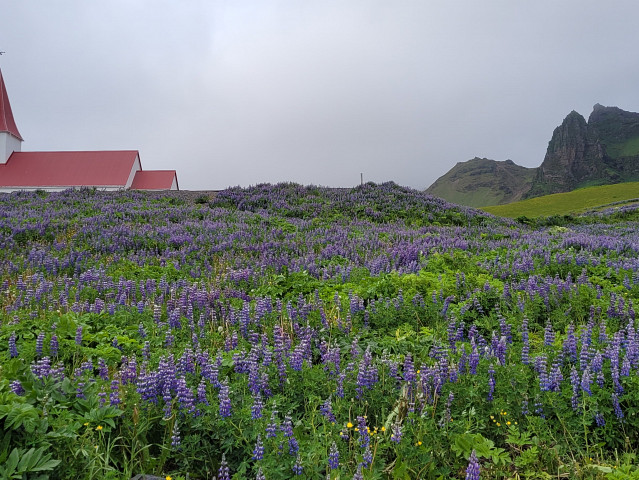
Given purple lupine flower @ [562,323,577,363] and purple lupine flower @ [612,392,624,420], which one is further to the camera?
purple lupine flower @ [562,323,577,363]

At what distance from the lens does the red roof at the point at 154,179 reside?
175 ft

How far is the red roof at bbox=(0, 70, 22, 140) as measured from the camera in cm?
5512

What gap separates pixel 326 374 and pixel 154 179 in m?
55.8

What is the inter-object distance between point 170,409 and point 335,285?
13.5ft

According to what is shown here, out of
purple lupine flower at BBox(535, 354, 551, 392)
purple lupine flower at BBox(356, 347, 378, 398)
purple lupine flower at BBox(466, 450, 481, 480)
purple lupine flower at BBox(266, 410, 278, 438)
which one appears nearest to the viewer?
purple lupine flower at BBox(466, 450, 481, 480)

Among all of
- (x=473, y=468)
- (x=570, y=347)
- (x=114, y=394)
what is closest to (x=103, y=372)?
(x=114, y=394)

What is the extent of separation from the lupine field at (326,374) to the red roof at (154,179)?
47697 mm

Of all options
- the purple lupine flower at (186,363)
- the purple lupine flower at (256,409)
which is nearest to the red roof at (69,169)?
the purple lupine flower at (186,363)

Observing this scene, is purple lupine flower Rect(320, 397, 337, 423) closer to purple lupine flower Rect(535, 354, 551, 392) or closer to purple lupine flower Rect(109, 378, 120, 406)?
purple lupine flower Rect(109, 378, 120, 406)

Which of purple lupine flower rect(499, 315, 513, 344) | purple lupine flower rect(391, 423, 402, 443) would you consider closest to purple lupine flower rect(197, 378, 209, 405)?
purple lupine flower rect(391, 423, 402, 443)

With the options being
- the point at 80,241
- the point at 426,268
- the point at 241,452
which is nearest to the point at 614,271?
the point at 426,268

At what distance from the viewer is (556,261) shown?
8.45 m

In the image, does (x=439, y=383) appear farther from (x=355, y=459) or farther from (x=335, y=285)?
(x=335, y=285)

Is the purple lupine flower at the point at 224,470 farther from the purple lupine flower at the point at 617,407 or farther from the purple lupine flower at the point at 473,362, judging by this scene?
the purple lupine flower at the point at 617,407
